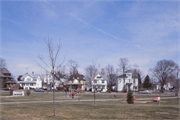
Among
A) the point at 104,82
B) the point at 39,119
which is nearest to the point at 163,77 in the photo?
the point at 104,82

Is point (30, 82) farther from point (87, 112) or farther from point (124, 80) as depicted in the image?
point (87, 112)

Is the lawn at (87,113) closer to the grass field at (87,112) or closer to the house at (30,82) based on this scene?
the grass field at (87,112)

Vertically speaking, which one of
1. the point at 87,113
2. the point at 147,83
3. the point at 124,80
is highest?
the point at 87,113

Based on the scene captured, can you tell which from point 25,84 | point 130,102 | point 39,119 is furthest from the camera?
point 25,84

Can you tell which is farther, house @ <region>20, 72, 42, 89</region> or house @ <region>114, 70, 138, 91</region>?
house @ <region>20, 72, 42, 89</region>

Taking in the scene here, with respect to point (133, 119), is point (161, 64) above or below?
above

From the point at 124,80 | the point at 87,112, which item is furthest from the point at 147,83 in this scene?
the point at 87,112

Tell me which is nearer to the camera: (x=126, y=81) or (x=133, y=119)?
(x=133, y=119)

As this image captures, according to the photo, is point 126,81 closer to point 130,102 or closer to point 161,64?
point 161,64

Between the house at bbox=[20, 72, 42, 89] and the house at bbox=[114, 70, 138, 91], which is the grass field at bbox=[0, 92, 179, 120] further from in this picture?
the house at bbox=[20, 72, 42, 89]

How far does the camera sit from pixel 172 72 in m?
66.1

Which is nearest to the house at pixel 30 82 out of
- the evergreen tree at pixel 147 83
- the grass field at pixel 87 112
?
the evergreen tree at pixel 147 83

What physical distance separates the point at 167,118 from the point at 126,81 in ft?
206

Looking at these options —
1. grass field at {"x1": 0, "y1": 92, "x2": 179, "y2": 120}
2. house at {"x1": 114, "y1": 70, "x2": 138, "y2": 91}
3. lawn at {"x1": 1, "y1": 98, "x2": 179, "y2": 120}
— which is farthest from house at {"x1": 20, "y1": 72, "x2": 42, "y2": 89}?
lawn at {"x1": 1, "y1": 98, "x2": 179, "y2": 120}
